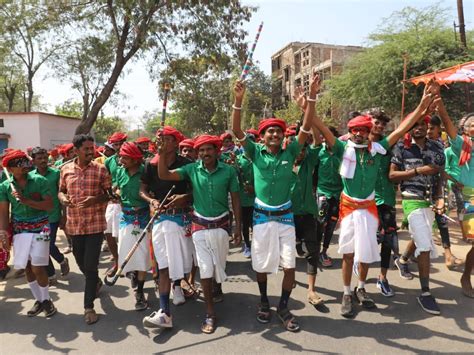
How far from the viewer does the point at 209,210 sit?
12.5 feet

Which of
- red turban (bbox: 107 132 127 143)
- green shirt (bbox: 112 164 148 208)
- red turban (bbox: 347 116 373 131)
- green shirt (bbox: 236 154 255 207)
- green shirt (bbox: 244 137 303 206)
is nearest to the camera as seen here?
green shirt (bbox: 244 137 303 206)

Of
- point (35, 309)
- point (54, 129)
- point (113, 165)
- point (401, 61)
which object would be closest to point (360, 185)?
point (113, 165)

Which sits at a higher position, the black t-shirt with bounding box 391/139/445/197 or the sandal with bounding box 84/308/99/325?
the black t-shirt with bounding box 391/139/445/197

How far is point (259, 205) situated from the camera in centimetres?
380

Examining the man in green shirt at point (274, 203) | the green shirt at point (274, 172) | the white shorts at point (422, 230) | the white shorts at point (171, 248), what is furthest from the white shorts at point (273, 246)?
the white shorts at point (422, 230)

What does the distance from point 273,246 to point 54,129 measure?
2451cm

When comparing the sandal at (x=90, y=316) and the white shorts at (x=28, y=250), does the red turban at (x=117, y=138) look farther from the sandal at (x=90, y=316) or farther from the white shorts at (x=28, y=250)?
the sandal at (x=90, y=316)

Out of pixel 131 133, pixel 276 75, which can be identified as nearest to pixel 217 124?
pixel 276 75

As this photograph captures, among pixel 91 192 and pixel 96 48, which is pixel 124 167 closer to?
pixel 91 192

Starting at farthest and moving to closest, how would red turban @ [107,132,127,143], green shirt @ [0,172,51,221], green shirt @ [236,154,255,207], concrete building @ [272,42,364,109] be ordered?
concrete building @ [272,42,364,109] → red turban @ [107,132,127,143] → green shirt @ [236,154,255,207] → green shirt @ [0,172,51,221]

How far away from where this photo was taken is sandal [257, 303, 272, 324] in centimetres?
387

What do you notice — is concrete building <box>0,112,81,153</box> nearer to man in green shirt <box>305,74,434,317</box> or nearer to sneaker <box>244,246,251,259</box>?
sneaker <box>244,246,251,259</box>

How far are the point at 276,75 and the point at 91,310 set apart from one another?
120 ft

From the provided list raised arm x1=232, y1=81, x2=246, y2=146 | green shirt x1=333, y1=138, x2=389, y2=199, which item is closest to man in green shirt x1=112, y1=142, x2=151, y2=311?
raised arm x1=232, y1=81, x2=246, y2=146
